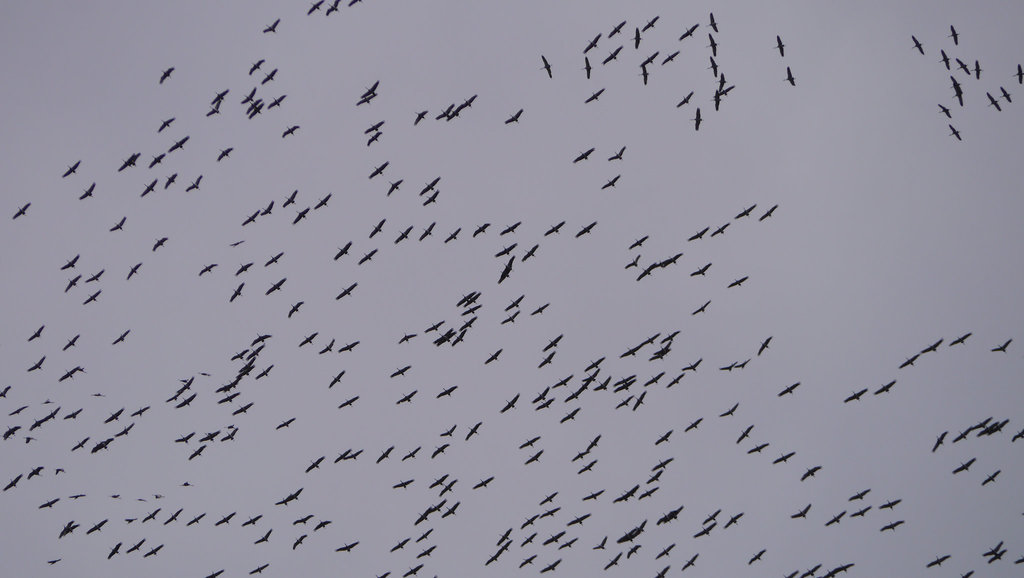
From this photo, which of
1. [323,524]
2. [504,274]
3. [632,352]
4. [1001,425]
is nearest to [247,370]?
[323,524]

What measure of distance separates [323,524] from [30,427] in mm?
21469

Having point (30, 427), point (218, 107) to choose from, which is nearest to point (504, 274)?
point (218, 107)

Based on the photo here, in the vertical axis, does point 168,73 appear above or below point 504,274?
above

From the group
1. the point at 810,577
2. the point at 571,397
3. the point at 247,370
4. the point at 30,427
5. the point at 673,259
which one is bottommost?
the point at 810,577

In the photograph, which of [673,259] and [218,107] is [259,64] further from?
[673,259]

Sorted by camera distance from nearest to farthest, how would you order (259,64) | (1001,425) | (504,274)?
(504,274) → (1001,425) → (259,64)

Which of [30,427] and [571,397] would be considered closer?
[571,397]

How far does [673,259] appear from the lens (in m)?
61.3

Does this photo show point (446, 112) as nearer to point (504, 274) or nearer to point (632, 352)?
point (632, 352)

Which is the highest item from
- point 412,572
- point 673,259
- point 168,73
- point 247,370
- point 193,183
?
point 168,73

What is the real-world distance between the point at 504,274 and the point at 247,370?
29461 millimetres

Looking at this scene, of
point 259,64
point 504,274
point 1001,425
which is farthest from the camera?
point 259,64

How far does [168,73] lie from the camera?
2598 inches

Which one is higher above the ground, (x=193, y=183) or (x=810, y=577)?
(x=193, y=183)
